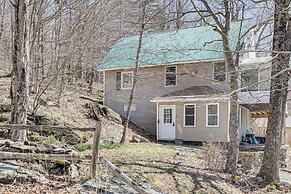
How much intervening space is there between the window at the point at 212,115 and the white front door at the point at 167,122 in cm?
201

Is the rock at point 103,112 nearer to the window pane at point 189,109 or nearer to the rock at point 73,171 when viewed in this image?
the window pane at point 189,109

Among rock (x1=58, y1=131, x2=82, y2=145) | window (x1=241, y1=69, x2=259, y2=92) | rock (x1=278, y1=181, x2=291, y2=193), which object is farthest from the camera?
rock (x1=58, y1=131, x2=82, y2=145)

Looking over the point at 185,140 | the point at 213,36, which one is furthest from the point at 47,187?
the point at 213,36

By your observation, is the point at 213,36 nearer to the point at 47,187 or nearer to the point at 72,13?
the point at 72,13

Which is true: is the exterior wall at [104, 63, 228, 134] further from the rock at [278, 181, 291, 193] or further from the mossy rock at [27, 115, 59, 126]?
the rock at [278, 181, 291, 193]

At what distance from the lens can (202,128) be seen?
64.3 feet

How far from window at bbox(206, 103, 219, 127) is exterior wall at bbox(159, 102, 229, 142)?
0.55 ft

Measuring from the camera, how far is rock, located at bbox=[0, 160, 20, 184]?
6289 mm

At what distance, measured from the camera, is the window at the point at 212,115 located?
19328 millimetres

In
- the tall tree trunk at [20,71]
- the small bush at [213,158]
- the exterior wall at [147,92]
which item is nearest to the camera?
the tall tree trunk at [20,71]

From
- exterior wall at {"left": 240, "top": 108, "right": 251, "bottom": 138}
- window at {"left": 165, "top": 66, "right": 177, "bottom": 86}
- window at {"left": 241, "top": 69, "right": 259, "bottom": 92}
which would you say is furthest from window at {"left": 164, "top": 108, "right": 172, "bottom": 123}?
window at {"left": 241, "top": 69, "right": 259, "bottom": 92}

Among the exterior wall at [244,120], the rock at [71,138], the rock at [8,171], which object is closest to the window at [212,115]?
the exterior wall at [244,120]

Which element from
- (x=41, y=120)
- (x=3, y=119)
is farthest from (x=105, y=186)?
(x=41, y=120)

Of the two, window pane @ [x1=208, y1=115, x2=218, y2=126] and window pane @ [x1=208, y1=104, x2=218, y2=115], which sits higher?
A: window pane @ [x1=208, y1=104, x2=218, y2=115]
